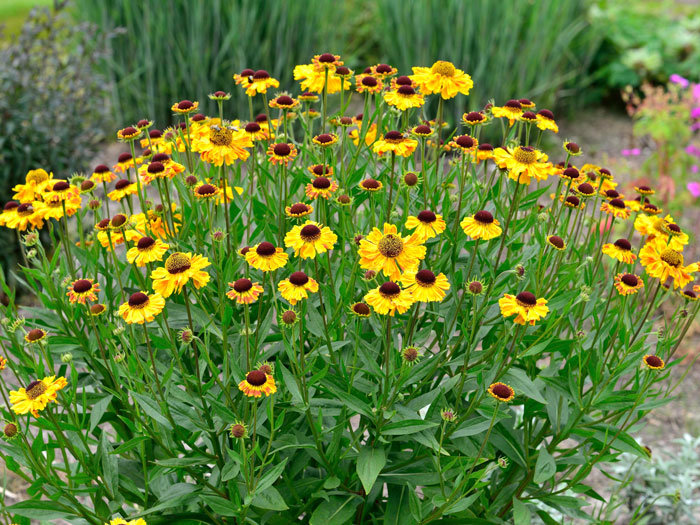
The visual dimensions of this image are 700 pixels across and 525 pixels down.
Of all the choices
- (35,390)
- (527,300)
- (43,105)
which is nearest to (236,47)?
(43,105)

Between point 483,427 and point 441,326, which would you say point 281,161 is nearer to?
point 441,326

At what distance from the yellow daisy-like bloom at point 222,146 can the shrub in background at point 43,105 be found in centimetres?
299

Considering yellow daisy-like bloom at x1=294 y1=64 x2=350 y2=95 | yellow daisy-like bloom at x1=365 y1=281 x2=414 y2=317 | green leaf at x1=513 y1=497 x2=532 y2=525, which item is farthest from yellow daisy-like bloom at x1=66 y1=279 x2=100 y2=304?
green leaf at x1=513 y1=497 x2=532 y2=525

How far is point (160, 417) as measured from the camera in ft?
5.39

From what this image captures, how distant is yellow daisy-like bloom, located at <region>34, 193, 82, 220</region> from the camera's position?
1958 millimetres

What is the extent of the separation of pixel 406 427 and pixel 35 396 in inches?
35.5

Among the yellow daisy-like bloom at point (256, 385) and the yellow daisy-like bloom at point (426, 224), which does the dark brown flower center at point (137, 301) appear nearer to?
the yellow daisy-like bloom at point (256, 385)

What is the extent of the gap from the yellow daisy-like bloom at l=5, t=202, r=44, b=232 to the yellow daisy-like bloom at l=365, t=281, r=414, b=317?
114 centimetres

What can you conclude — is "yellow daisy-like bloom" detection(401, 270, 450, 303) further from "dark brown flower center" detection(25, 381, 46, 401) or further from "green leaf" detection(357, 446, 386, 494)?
"dark brown flower center" detection(25, 381, 46, 401)

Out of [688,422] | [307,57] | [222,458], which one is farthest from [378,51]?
[222,458]

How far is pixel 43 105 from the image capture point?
15.5ft

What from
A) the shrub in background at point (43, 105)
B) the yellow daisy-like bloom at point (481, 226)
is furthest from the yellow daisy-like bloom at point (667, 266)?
the shrub in background at point (43, 105)

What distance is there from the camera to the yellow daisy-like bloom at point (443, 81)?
193cm

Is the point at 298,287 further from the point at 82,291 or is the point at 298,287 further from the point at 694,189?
the point at 694,189
